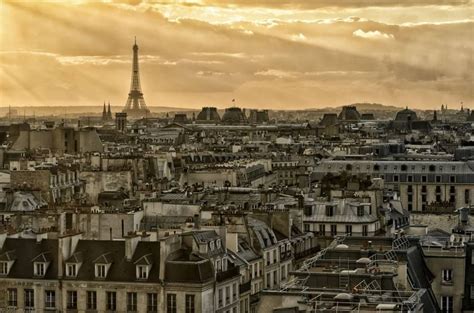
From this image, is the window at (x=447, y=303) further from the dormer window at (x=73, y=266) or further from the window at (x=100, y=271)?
the dormer window at (x=73, y=266)

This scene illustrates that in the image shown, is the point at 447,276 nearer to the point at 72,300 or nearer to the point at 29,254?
the point at 72,300

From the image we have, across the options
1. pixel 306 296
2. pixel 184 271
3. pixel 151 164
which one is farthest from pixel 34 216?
pixel 151 164

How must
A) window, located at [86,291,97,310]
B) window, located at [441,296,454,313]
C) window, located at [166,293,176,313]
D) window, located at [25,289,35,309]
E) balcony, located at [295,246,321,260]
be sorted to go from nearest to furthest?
window, located at [441,296,454,313] < window, located at [166,293,176,313] < window, located at [86,291,97,310] < window, located at [25,289,35,309] < balcony, located at [295,246,321,260]

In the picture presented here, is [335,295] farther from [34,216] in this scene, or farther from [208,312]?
[34,216]

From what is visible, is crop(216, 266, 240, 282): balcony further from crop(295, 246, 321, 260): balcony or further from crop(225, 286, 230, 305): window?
crop(295, 246, 321, 260): balcony

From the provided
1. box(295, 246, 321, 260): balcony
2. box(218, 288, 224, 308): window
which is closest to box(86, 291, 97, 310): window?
box(218, 288, 224, 308): window

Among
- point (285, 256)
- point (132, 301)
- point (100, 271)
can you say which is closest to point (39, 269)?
point (100, 271)

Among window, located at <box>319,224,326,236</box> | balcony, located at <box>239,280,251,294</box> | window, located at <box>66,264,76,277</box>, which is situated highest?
window, located at <box>66,264,76,277</box>
